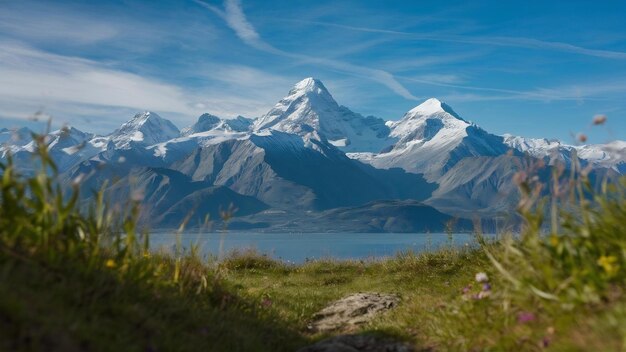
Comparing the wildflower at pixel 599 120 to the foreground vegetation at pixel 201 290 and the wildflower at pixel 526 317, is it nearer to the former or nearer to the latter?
the foreground vegetation at pixel 201 290

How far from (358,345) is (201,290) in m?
2.93

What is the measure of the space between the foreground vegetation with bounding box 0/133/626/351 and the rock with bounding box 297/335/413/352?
0.27 metres

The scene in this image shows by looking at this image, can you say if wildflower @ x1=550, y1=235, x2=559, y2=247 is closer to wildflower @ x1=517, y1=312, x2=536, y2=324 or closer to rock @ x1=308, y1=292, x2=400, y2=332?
wildflower @ x1=517, y1=312, x2=536, y2=324

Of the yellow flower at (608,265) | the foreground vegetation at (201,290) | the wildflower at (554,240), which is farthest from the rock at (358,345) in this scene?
the yellow flower at (608,265)

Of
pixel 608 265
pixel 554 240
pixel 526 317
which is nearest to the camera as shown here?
pixel 608 265

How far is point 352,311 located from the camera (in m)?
12.9

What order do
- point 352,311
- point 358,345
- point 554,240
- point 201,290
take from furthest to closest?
1. point 352,311
2. point 201,290
3. point 358,345
4. point 554,240

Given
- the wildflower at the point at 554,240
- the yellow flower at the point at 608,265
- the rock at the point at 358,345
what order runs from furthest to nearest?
the rock at the point at 358,345
the wildflower at the point at 554,240
the yellow flower at the point at 608,265

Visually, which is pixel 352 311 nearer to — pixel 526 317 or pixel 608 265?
pixel 526 317

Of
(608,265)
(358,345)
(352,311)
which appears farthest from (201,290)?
(608,265)

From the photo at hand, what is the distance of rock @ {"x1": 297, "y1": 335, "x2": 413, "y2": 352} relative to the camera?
28.1 feet

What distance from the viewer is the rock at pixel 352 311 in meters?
12.1

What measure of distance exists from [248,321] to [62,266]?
156 inches

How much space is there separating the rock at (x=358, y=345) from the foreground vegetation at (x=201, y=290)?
27cm
